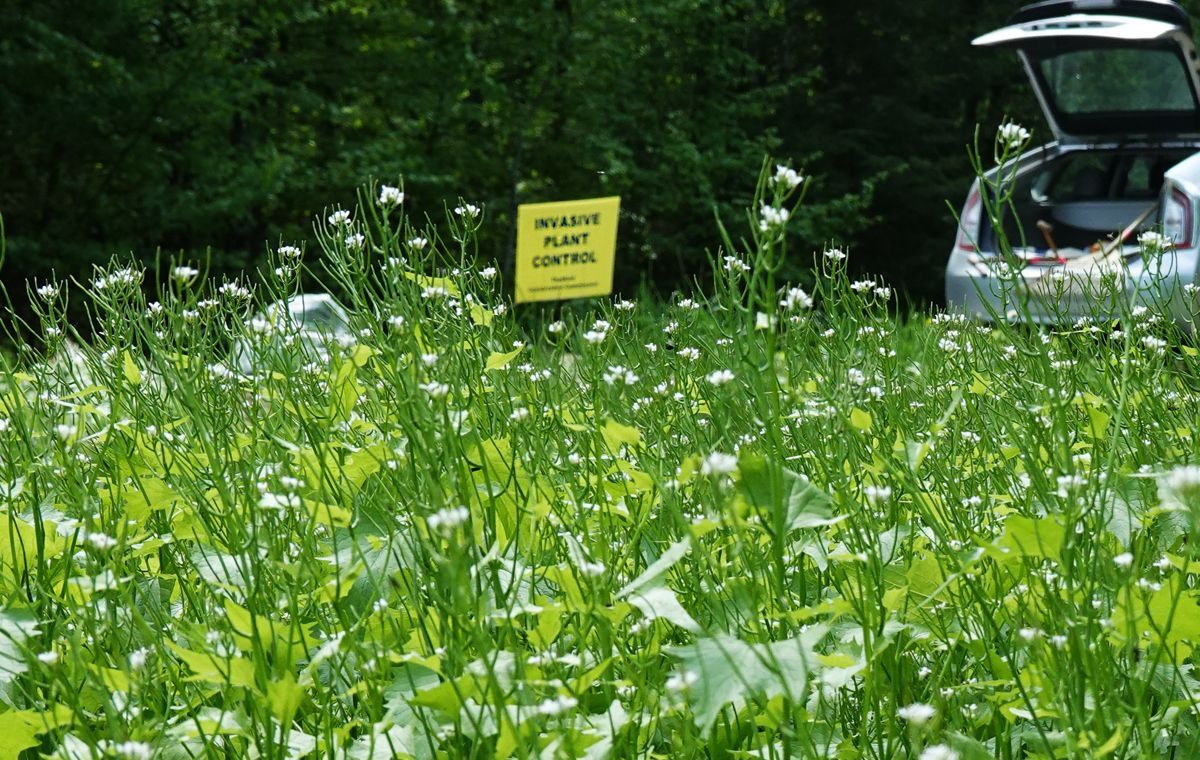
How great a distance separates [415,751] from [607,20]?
41.0 ft

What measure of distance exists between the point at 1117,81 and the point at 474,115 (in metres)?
7.21

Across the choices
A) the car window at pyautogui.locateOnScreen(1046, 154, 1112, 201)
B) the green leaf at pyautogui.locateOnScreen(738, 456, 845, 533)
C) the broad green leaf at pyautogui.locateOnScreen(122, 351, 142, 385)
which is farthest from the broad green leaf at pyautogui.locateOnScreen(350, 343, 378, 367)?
the car window at pyautogui.locateOnScreen(1046, 154, 1112, 201)

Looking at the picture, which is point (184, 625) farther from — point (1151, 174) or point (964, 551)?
point (1151, 174)

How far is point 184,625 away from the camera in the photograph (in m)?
1.63

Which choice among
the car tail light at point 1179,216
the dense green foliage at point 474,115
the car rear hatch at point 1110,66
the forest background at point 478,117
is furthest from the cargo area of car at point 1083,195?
the dense green foliage at point 474,115

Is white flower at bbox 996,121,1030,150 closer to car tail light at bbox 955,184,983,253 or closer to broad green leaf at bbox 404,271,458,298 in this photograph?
broad green leaf at bbox 404,271,458,298

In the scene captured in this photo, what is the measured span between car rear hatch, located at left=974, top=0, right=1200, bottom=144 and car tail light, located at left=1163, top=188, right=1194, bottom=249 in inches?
35.9

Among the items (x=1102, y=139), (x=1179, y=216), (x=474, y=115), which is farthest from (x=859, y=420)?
(x=474, y=115)

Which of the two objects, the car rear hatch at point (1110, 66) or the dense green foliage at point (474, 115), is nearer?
the car rear hatch at point (1110, 66)

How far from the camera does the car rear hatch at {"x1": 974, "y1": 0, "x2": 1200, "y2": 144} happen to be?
711 cm

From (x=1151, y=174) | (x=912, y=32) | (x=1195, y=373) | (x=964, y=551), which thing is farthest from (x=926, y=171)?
(x=964, y=551)

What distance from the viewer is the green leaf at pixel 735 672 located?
1162mm

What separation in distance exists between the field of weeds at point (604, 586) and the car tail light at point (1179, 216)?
465cm

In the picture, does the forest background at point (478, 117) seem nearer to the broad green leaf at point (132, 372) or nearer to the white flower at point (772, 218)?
the broad green leaf at point (132, 372)
